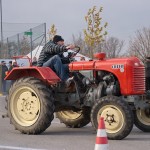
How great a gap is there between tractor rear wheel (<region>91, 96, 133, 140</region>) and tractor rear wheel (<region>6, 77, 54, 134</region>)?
3.17 ft

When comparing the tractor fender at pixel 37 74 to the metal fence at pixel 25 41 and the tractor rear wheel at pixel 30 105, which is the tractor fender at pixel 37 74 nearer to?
the tractor rear wheel at pixel 30 105

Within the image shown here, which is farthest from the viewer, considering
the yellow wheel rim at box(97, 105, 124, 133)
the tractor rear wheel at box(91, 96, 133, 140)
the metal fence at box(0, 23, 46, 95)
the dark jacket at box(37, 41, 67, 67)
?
the metal fence at box(0, 23, 46, 95)

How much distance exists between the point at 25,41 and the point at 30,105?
16.1 m

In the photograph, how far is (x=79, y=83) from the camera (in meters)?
9.43

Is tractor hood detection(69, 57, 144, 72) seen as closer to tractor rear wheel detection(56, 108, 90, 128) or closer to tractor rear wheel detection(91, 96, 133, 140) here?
tractor rear wheel detection(91, 96, 133, 140)

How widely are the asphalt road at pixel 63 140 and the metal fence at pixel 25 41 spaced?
1481cm

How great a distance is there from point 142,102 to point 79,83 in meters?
1.33

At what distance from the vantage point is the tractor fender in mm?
9133

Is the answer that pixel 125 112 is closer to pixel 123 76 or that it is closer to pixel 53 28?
pixel 123 76

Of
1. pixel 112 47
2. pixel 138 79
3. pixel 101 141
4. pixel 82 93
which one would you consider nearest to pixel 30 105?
pixel 82 93

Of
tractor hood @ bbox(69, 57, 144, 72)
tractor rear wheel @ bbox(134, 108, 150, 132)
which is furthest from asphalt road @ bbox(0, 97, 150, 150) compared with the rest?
tractor hood @ bbox(69, 57, 144, 72)

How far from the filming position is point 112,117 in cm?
852

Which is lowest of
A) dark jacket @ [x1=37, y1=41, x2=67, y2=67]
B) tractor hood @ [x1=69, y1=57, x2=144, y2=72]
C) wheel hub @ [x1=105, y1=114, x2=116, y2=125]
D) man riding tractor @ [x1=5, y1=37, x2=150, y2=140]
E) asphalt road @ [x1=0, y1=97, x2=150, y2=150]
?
asphalt road @ [x1=0, y1=97, x2=150, y2=150]

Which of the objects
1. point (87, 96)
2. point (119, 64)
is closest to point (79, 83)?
point (87, 96)
